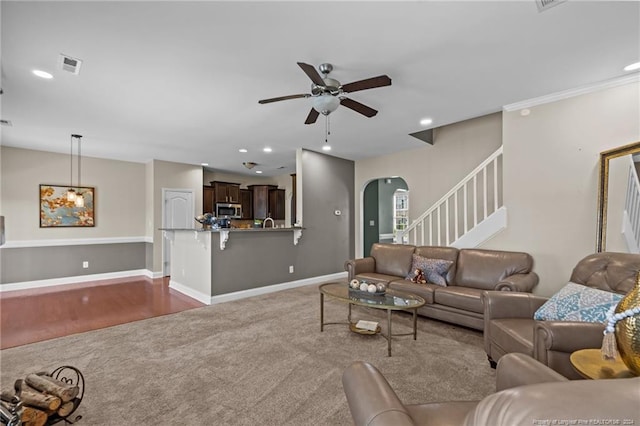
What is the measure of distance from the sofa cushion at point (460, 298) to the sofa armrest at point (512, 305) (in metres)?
0.54

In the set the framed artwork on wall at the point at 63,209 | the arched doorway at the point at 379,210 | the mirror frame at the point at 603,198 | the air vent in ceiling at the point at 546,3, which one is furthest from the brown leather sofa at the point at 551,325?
the framed artwork on wall at the point at 63,209

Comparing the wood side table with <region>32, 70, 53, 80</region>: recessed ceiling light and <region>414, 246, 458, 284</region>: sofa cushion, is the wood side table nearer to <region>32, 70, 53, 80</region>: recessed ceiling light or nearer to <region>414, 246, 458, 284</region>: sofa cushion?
<region>414, 246, 458, 284</region>: sofa cushion

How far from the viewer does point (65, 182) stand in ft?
18.6

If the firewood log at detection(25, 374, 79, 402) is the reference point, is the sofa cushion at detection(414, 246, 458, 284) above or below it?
above

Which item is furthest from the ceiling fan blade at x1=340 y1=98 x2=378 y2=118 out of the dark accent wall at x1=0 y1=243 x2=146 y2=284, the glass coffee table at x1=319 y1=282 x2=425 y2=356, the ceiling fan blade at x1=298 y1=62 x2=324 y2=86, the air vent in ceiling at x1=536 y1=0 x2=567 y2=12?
the dark accent wall at x1=0 y1=243 x2=146 y2=284

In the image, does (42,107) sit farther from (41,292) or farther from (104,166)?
(41,292)

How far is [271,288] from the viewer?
16.5 ft

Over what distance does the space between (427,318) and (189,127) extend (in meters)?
4.12

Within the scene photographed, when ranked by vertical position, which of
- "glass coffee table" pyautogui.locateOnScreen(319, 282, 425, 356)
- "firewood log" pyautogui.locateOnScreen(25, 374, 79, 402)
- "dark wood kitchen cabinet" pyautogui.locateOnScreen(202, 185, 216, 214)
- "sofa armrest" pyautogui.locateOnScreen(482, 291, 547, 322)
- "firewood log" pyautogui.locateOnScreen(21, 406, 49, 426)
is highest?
"dark wood kitchen cabinet" pyautogui.locateOnScreen(202, 185, 216, 214)

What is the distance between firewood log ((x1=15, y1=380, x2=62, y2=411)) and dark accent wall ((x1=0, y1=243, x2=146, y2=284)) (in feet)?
16.9

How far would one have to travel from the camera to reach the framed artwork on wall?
17.9ft

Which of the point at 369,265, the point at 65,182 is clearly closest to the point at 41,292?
the point at 65,182

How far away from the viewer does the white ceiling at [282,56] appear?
1.88 meters

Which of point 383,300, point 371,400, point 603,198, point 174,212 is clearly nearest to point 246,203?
point 174,212
